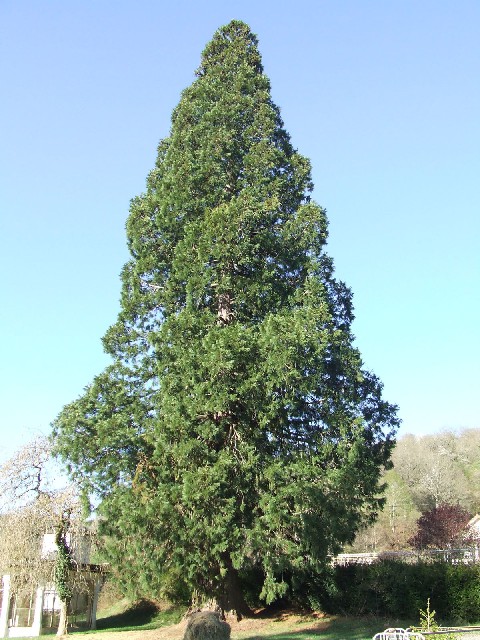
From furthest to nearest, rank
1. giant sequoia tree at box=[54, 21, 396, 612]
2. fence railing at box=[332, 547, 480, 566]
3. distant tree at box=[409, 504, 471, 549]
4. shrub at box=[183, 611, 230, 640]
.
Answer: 1. distant tree at box=[409, 504, 471, 549]
2. fence railing at box=[332, 547, 480, 566]
3. giant sequoia tree at box=[54, 21, 396, 612]
4. shrub at box=[183, 611, 230, 640]

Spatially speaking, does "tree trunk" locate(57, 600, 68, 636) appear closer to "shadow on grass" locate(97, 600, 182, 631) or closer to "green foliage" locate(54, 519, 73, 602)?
"green foliage" locate(54, 519, 73, 602)

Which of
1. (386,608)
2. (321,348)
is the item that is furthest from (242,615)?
(321,348)

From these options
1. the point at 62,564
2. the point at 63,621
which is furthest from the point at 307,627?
the point at 63,621

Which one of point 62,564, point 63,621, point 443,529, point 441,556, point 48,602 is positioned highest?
point 443,529

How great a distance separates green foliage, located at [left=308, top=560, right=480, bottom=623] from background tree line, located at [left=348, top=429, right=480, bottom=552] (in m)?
16.4

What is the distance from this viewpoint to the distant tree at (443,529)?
28.0 metres

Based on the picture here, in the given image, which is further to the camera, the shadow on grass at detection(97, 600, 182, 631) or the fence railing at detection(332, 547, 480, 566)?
the shadow on grass at detection(97, 600, 182, 631)

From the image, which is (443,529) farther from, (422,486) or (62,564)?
(62,564)

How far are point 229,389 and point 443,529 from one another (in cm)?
1865

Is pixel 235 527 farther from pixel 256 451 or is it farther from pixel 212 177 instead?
pixel 212 177

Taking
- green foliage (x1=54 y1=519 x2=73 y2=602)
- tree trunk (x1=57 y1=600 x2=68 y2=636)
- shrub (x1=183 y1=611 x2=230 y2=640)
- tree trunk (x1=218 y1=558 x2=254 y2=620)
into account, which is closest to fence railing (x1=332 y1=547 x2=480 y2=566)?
tree trunk (x1=218 y1=558 x2=254 y2=620)

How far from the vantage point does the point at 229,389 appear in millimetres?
14789

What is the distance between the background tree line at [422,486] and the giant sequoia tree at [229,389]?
21.2 m

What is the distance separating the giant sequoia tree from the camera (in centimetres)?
1412
